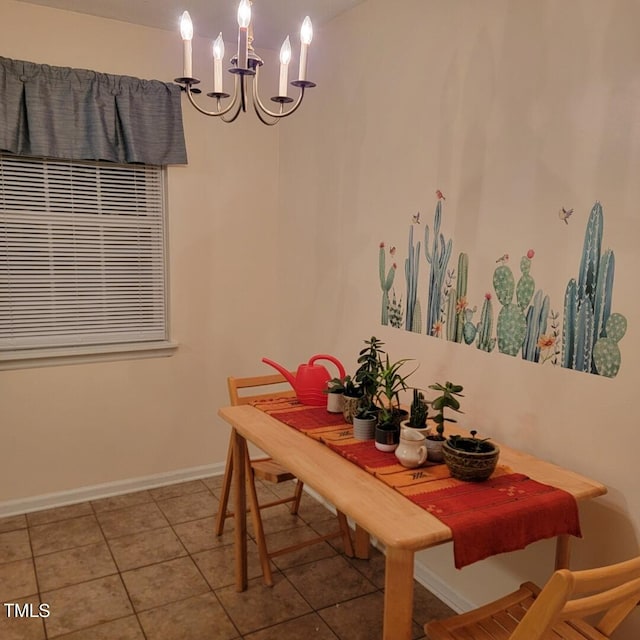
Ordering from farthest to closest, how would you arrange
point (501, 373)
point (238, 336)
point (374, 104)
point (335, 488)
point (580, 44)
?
point (238, 336), point (374, 104), point (501, 373), point (580, 44), point (335, 488)

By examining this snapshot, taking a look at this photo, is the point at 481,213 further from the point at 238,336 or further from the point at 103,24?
the point at 103,24

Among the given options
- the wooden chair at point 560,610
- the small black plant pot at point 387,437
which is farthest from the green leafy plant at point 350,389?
the wooden chair at point 560,610

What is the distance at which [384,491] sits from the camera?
155cm

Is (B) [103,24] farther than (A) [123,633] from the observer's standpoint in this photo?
Yes

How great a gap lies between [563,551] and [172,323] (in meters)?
2.39

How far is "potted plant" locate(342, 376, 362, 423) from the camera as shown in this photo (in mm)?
2068

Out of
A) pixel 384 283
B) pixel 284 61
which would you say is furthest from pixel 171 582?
pixel 284 61

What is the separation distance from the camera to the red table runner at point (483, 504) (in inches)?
54.4

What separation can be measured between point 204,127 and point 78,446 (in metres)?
1.97

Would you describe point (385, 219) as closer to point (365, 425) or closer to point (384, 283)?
point (384, 283)

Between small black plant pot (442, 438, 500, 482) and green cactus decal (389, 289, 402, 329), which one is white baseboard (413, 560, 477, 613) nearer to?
small black plant pot (442, 438, 500, 482)

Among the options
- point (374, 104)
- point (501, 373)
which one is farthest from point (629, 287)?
point (374, 104)

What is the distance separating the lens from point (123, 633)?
83.0 inches

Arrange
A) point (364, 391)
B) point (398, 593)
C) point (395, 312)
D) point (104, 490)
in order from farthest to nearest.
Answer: point (104, 490) → point (395, 312) → point (364, 391) → point (398, 593)
